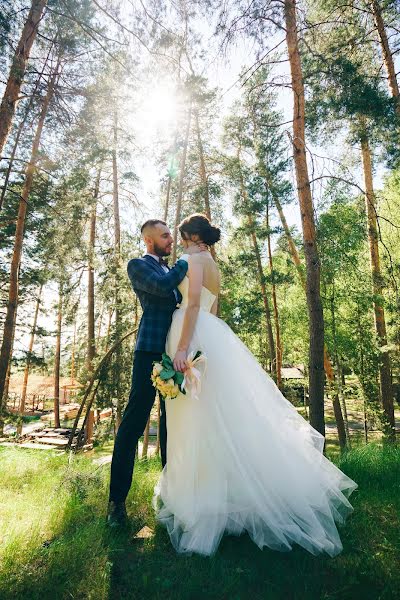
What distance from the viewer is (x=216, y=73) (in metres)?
5.80

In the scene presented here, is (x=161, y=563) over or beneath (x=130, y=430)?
Result: beneath

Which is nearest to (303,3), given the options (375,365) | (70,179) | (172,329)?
(70,179)

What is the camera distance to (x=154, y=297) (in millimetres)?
2877

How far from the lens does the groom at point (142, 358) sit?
8.91ft

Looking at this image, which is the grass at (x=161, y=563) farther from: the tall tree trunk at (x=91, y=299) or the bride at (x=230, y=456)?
the tall tree trunk at (x=91, y=299)

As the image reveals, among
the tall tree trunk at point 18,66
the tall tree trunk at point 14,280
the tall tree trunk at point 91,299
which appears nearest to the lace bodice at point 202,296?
the tall tree trunk at point 18,66

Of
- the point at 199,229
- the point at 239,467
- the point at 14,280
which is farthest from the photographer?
the point at 14,280

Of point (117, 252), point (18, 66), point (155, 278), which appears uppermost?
point (18, 66)

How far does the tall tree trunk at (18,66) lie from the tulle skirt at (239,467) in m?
4.48

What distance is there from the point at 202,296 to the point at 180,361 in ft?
2.10

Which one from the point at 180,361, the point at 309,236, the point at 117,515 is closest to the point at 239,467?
the point at 180,361

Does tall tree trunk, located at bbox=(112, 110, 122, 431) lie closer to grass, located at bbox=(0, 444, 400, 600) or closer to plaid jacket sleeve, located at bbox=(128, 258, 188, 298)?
plaid jacket sleeve, located at bbox=(128, 258, 188, 298)

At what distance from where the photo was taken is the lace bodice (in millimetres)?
2889

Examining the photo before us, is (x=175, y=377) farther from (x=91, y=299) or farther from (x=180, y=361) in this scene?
(x=91, y=299)
